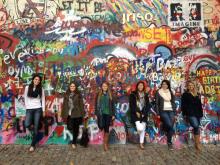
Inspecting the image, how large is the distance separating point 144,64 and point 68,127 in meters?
2.67

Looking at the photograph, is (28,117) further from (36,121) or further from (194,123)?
(194,123)

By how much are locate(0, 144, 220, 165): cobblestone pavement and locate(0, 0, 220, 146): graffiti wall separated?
1.50 feet

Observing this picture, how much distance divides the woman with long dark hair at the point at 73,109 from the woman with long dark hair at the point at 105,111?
45 cm

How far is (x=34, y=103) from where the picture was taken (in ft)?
34.7

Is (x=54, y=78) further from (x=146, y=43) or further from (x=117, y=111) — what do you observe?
(x=146, y=43)

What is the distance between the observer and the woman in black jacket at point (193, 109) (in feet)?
35.2

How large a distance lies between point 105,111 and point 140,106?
95cm

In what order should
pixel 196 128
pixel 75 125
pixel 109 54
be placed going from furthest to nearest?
pixel 109 54 < pixel 75 125 < pixel 196 128

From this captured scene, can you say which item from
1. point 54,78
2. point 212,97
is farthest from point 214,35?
point 54,78

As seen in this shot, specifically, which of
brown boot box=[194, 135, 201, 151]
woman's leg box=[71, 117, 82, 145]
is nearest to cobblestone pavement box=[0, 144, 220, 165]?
brown boot box=[194, 135, 201, 151]

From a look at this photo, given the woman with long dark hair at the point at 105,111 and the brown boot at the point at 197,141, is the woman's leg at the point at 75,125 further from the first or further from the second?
the brown boot at the point at 197,141

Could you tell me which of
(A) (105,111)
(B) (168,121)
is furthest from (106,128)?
(B) (168,121)

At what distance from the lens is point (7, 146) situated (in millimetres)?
10914

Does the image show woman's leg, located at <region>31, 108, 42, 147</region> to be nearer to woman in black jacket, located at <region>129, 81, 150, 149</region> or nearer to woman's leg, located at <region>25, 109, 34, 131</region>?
woman's leg, located at <region>25, 109, 34, 131</region>
